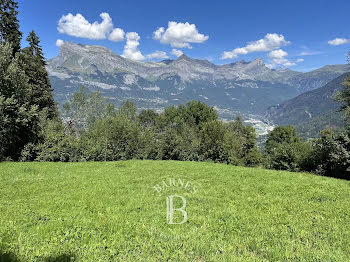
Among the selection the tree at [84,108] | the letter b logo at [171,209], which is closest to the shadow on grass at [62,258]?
the letter b logo at [171,209]

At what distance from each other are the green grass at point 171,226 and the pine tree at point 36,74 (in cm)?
3782

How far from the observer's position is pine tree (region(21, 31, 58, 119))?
4291cm

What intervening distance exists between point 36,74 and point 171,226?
5052 centimetres

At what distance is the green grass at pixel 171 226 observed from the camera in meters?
5.95

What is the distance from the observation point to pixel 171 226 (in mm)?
7680

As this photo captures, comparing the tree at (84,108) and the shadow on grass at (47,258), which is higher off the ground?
the tree at (84,108)

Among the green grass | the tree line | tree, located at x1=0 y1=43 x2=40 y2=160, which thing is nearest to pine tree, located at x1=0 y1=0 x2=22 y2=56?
the tree line

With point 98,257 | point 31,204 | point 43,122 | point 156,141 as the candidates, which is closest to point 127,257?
point 98,257

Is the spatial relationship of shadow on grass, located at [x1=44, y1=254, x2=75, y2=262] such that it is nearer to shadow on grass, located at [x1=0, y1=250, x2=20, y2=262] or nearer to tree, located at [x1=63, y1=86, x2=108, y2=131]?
shadow on grass, located at [x1=0, y1=250, x2=20, y2=262]

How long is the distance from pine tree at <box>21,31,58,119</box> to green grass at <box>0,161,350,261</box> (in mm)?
37824

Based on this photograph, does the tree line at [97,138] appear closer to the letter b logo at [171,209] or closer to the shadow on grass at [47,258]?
the letter b logo at [171,209]

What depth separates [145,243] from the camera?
21.2 ft

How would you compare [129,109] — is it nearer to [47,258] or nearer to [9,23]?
[9,23]

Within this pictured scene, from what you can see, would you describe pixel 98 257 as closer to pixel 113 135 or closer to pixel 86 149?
pixel 86 149
